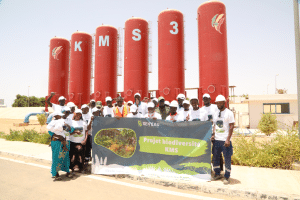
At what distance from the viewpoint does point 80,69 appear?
667 inches

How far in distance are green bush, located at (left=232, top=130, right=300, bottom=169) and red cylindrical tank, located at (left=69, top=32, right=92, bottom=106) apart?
1388 centimetres

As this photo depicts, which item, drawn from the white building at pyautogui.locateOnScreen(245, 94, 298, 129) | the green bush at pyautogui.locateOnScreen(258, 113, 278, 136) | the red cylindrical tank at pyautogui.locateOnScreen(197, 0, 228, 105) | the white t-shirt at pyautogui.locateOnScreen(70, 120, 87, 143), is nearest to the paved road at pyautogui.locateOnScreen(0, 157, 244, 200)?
the white t-shirt at pyautogui.locateOnScreen(70, 120, 87, 143)

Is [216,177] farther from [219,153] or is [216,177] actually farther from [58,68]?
[58,68]

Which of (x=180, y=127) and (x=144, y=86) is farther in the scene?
(x=144, y=86)

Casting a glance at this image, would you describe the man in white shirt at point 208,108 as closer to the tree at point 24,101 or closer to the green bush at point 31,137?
the green bush at point 31,137

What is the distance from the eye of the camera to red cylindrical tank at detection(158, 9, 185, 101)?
506 inches

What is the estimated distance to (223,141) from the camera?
13.3 ft

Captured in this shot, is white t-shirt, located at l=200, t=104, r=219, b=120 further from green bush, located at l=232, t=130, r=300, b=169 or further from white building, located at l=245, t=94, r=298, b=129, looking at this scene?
white building, located at l=245, t=94, r=298, b=129

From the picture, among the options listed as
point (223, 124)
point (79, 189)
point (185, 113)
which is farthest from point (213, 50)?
point (79, 189)

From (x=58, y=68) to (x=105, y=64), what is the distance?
5.16 m

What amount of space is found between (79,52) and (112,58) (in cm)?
335

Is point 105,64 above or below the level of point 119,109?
above

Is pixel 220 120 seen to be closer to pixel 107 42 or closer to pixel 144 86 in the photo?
pixel 144 86

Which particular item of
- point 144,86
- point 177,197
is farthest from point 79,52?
point 177,197
